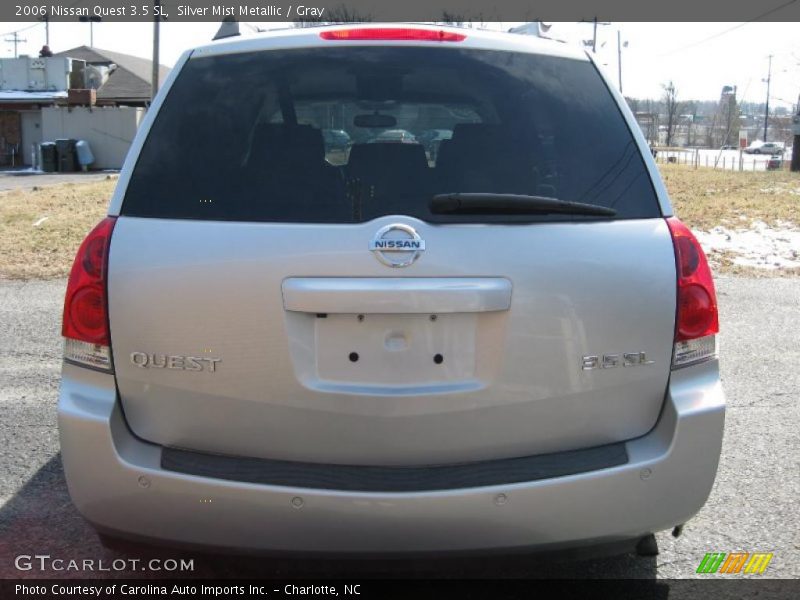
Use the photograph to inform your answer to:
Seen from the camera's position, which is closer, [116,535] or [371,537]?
[371,537]

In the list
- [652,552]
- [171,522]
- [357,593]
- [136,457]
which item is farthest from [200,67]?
[652,552]

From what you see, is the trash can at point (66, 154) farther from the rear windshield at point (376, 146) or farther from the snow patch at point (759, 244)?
the rear windshield at point (376, 146)

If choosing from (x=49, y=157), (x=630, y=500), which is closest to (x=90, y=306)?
(x=630, y=500)

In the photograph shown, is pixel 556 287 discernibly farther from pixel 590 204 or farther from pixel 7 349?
pixel 7 349

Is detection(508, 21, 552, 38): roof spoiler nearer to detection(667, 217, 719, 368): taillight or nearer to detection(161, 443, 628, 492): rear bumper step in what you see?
detection(667, 217, 719, 368): taillight

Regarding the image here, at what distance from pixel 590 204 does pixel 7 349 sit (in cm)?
498

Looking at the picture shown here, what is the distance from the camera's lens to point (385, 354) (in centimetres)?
233

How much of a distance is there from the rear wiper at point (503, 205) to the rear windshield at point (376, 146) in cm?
2

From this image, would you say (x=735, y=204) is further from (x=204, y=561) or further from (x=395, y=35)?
(x=204, y=561)

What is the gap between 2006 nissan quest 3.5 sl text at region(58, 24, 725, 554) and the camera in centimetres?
231

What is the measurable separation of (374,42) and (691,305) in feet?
4.24

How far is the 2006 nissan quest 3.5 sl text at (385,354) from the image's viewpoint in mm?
2312

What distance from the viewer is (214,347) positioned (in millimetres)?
2355

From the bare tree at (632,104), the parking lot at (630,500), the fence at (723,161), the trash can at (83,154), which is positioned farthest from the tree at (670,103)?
the parking lot at (630,500)
